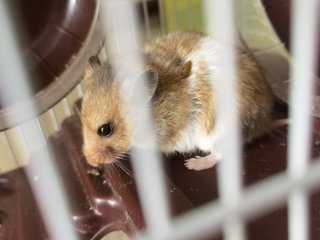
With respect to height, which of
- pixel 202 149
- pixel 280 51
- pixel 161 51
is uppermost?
pixel 161 51

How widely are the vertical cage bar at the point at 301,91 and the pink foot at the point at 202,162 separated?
0.58 m

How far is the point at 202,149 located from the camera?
1.21 m

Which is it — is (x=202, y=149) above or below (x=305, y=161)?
below

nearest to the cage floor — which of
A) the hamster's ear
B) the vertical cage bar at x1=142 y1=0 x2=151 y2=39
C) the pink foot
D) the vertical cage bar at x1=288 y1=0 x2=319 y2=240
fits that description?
the pink foot

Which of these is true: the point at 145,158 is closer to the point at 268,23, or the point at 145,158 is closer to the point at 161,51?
the point at 161,51

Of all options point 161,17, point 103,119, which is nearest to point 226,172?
point 103,119

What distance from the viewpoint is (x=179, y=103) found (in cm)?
113

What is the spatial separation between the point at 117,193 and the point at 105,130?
4.7 inches

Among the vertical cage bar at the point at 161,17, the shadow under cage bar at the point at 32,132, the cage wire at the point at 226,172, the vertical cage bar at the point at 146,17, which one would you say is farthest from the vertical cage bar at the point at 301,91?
the vertical cage bar at the point at 161,17

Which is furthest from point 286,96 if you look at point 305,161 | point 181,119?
point 305,161

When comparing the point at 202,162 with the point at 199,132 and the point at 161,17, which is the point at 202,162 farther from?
the point at 161,17

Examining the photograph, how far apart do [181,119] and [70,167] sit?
284mm

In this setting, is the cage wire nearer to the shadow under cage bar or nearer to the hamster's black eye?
the shadow under cage bar

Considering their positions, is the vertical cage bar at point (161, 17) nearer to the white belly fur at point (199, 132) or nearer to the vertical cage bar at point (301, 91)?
the white belly fur at point (199, 132)
